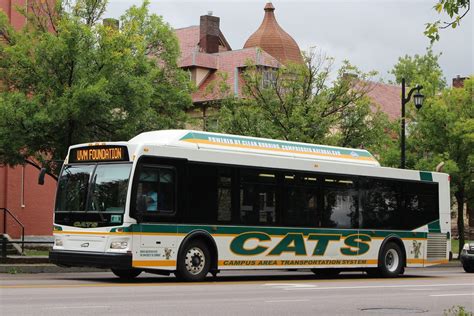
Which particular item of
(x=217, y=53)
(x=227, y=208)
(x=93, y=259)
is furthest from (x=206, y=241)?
(x=217, y=53)

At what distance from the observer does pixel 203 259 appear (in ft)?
68.2

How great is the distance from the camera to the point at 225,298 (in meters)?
15.9

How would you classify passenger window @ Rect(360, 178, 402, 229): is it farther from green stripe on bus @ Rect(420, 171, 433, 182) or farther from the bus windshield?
the bus windshield

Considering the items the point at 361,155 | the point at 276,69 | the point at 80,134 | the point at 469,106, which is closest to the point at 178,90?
the point at 80,134

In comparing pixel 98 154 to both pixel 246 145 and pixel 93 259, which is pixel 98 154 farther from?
pixel 246 145

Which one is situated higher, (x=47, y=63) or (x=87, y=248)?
(x=47, y=63)

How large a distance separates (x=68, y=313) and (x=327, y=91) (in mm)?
26929

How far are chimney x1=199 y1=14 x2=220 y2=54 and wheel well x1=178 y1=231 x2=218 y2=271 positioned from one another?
47.4 meters

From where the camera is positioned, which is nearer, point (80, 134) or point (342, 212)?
point (342, 212)

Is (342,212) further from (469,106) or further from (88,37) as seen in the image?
(469,106)

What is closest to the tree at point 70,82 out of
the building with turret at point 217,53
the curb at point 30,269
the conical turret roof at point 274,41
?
the curb at point 30,269

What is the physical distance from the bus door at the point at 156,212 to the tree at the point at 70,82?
6082 mm

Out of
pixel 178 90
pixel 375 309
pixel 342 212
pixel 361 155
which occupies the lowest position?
pixel 375 309

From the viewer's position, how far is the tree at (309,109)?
122ft
